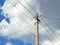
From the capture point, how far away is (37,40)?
81.3 ft

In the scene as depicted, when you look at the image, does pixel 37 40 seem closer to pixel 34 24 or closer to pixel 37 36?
pixel 37 36

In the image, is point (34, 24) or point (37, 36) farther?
point (34, 24)

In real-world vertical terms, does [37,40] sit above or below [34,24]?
below

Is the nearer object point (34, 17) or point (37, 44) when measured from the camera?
point (37, 44)

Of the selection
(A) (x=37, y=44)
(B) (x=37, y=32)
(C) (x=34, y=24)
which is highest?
(C) (x=34, y=24)

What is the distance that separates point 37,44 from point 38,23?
4.04 metres

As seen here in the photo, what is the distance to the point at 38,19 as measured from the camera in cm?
2716

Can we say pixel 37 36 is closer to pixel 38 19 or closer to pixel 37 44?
pixel 37 44

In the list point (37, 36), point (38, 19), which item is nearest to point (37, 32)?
point (37, 36)

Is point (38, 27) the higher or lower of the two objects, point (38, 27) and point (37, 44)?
the higher

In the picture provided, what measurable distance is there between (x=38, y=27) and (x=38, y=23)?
2.84 ft

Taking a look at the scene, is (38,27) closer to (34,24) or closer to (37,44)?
(34,24)

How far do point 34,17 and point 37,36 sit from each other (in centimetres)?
382

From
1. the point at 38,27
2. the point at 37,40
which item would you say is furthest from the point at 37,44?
the point at 38,27
